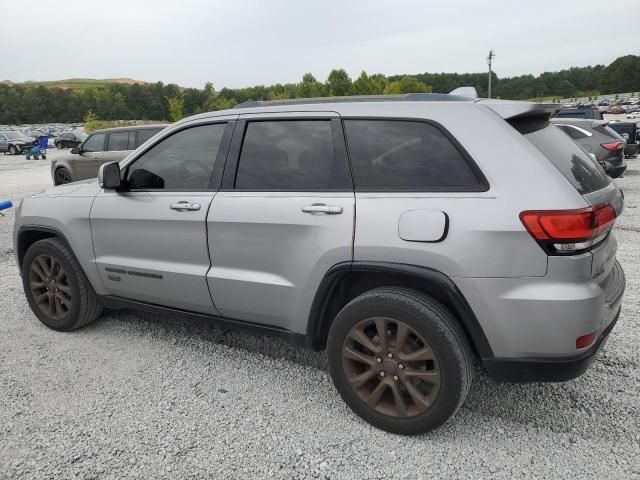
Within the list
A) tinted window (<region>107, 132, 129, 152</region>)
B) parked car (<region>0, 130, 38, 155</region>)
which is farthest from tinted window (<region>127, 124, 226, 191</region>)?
parked car (<region>0, 130, 38, 155</region>)

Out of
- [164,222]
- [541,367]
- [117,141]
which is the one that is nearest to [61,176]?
[117,141]

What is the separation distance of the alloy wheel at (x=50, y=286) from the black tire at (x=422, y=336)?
2.39 meters

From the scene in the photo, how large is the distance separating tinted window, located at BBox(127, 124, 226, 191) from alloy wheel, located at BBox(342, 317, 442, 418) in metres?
1.38

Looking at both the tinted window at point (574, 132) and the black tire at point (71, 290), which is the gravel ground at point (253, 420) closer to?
the black tire at point (71, 290)

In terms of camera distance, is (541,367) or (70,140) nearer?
(541,367)

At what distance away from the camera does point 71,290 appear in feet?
12.7

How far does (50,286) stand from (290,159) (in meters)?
2.38

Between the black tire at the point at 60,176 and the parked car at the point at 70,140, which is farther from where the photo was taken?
the parked car at the point at 70,140

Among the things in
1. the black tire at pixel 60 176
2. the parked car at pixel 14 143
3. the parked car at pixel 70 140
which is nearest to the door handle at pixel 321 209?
the black tire at pixel 60 176

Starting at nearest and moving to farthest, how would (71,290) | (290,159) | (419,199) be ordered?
(419,199) < (290,159) < (71,290)

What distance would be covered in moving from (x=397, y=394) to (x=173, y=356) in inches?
68.8

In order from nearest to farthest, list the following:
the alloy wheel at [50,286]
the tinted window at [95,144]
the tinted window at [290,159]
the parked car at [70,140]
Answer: the tinted window at [290,159]
the alloy wheel at [50,286]
the tinted window at [95,144]
the parked car at [70,140]

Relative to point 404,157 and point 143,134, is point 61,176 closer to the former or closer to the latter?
point 143,134

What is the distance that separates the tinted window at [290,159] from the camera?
109 inches
